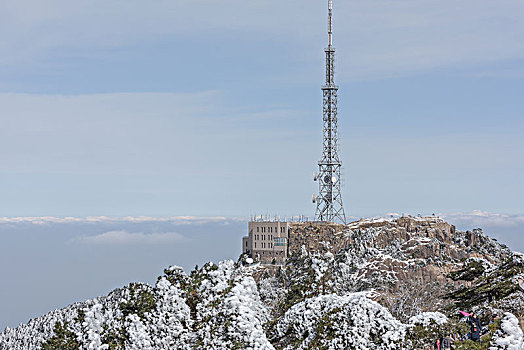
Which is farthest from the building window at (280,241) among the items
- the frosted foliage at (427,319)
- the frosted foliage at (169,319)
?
the frosted foliage at (169,319)

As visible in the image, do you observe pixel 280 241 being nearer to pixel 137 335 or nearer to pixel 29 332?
pixel 29 332

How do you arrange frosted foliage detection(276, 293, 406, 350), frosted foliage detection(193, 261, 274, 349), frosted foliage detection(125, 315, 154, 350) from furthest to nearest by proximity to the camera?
frosted foliage detection(125, 315, 154, 350) → frosted foliage detection(276, 293, 406, 350) → frosted foliage detection(193, 261, 274, 349)

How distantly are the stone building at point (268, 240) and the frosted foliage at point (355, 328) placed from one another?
210ft

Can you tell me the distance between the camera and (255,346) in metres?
19.2

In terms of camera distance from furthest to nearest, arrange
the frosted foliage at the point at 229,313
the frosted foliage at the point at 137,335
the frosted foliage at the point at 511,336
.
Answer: the frosted foliage at the point at 137,335 → the frosted foliage at the point at 229,313 → the frosted foliage at the point at 511,336

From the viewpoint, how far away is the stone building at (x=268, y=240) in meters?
86.9

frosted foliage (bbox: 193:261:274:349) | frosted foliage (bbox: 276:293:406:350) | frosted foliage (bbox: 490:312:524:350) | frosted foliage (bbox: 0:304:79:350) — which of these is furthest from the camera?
frosted foliage (bbox: 0:304:79:350)

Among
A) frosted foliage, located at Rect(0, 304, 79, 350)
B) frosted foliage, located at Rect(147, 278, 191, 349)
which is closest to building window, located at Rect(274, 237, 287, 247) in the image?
frosted foliage, located at Rect(0, 304, 79, 350)

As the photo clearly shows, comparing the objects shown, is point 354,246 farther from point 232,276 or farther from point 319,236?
point 232,276

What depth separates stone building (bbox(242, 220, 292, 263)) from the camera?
86.9 metres

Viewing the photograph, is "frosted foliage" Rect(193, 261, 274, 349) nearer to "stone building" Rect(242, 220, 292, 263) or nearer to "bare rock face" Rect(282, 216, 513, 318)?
"bare rock face" Rect(282, 216, 513, 318)

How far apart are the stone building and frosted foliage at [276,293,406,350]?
2523 inches

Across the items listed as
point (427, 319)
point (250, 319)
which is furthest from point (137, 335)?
point (427, 319)

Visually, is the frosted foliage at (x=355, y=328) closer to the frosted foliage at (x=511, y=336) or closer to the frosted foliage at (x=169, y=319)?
the frosted foliage at (x=169, y=319)
